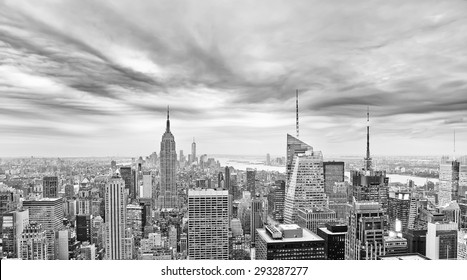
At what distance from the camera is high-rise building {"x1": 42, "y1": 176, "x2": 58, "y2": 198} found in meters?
2.21

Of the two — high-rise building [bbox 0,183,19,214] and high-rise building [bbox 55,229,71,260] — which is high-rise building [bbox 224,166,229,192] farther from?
high-rise building [bbox 0,183,19,214]

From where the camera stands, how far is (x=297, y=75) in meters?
2.07

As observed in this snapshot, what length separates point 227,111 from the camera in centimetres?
216

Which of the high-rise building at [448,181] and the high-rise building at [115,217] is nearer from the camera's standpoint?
the high-rise building at [115,217]

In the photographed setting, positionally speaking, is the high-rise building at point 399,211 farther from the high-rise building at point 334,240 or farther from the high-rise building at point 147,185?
the high-rise building at point 147,185

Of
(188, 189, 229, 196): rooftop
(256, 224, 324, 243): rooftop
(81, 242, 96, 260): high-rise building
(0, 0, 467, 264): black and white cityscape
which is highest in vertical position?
(0, 0, 467, 264): black and white cityscape

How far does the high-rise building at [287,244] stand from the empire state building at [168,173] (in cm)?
75

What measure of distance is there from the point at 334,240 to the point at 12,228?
2.22 meters

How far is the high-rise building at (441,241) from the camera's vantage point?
191cm

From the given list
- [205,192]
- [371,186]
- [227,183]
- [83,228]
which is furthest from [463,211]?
[83,228]

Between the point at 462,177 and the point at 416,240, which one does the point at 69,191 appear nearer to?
the point at 416,240

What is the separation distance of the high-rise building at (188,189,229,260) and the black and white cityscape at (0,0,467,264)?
37 millimetres

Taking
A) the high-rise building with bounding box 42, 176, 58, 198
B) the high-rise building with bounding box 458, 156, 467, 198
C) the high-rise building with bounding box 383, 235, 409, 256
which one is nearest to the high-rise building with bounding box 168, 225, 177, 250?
the high-rise building with bounding box 42, 176, 58, 198

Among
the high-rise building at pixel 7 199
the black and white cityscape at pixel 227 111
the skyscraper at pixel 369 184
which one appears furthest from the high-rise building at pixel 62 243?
the skyscraper at pixel 369 184
